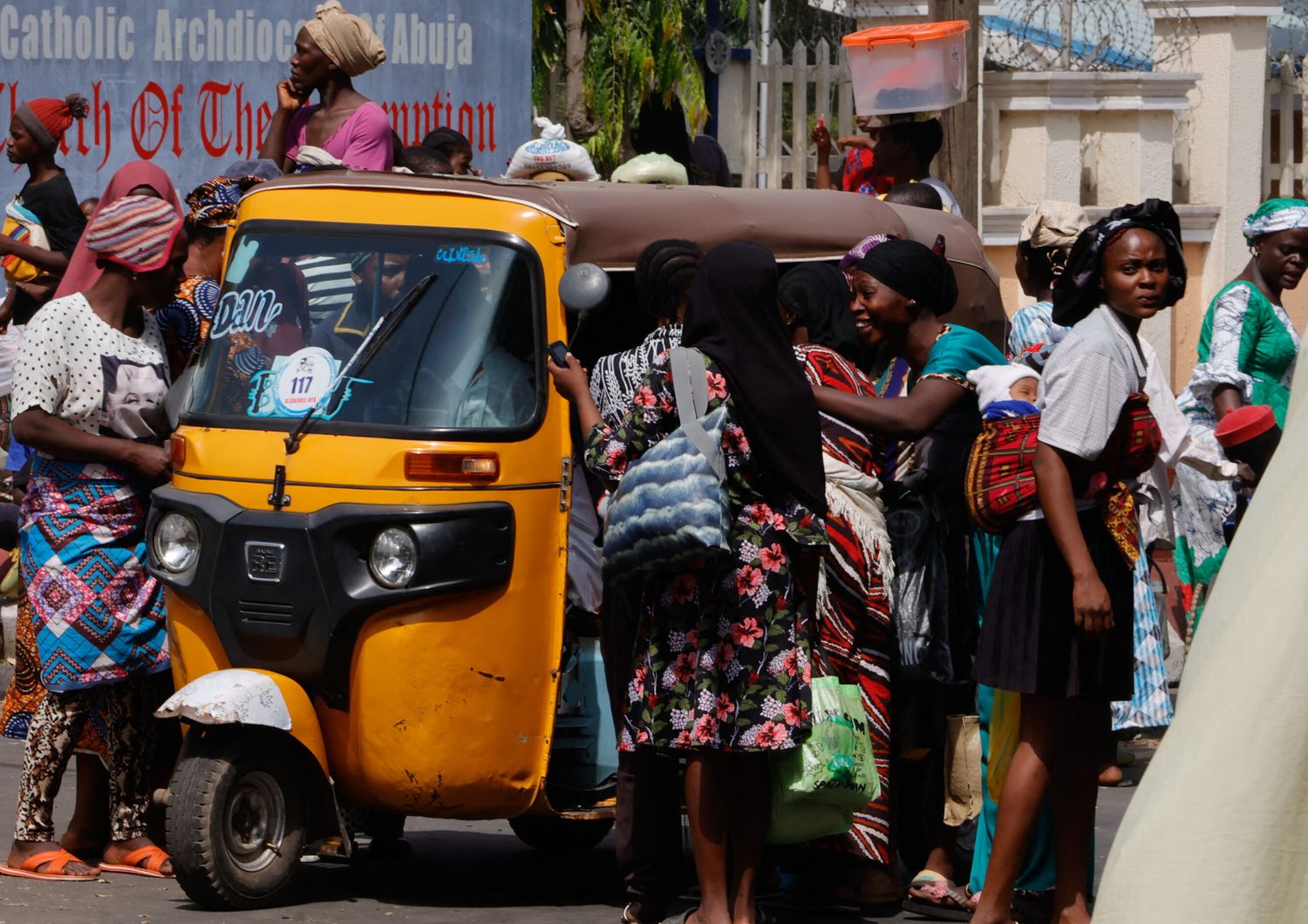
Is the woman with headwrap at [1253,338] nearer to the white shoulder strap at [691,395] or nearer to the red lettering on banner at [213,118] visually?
the white shoulder strap at [691,395]

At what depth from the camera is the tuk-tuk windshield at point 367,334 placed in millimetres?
5770

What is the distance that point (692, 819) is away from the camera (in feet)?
17.5

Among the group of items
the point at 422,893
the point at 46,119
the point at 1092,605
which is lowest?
the point at 422,893

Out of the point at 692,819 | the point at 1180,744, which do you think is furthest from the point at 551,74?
the point at 1180,744

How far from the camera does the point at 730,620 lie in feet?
17.2

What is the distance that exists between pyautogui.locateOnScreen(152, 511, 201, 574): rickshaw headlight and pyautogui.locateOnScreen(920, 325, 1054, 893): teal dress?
2146 millimetres

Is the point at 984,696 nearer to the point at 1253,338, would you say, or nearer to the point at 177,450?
the point at 177,450

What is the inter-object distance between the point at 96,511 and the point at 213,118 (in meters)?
5.64

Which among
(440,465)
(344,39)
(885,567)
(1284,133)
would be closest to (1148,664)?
(885,567)

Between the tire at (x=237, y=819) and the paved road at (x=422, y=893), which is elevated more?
the tire at (x=237, y=819)

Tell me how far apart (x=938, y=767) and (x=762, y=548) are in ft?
4.46

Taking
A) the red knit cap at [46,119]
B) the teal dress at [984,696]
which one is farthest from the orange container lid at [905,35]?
the red knit cap at [46,119]

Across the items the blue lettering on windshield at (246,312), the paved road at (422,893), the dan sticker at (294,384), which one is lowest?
the paved road at (422,893)

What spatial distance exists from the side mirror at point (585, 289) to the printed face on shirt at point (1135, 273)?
1.34 metres
